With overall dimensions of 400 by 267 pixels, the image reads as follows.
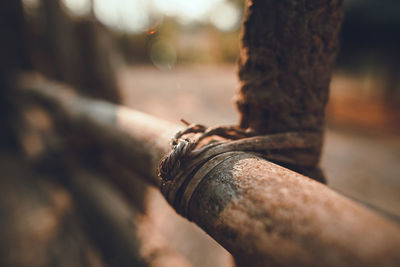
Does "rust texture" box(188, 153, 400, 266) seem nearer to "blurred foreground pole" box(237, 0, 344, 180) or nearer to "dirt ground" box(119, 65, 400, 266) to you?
"dirt ground" box(119, 65, 400, 266)

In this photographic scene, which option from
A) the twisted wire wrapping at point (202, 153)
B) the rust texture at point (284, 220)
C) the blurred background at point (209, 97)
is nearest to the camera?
the rust texture at point (284, 220)

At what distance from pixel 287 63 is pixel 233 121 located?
5316 mm

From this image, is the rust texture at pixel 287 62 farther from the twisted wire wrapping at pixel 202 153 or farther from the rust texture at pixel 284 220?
the rust texture at pixel 284 220

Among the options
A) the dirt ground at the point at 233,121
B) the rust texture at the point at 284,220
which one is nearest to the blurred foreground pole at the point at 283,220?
the rust texture at the point at 284,220

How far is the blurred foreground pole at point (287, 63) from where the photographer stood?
61 cm

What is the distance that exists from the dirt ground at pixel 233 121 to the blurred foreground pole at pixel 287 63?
121mm

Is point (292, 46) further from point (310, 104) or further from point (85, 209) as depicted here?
point (85, 209)

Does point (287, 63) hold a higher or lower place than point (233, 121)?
higher

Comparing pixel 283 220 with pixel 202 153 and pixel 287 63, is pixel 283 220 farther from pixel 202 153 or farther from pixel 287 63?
pixel 287 63

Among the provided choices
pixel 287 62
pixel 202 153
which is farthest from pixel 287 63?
pixel 202 153

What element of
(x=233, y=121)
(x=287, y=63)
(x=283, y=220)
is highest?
(x=287, y=63)

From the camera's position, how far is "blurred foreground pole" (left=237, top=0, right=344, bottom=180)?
613mm

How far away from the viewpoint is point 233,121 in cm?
593

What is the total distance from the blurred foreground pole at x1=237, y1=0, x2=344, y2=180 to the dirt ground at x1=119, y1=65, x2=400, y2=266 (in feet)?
0.40
